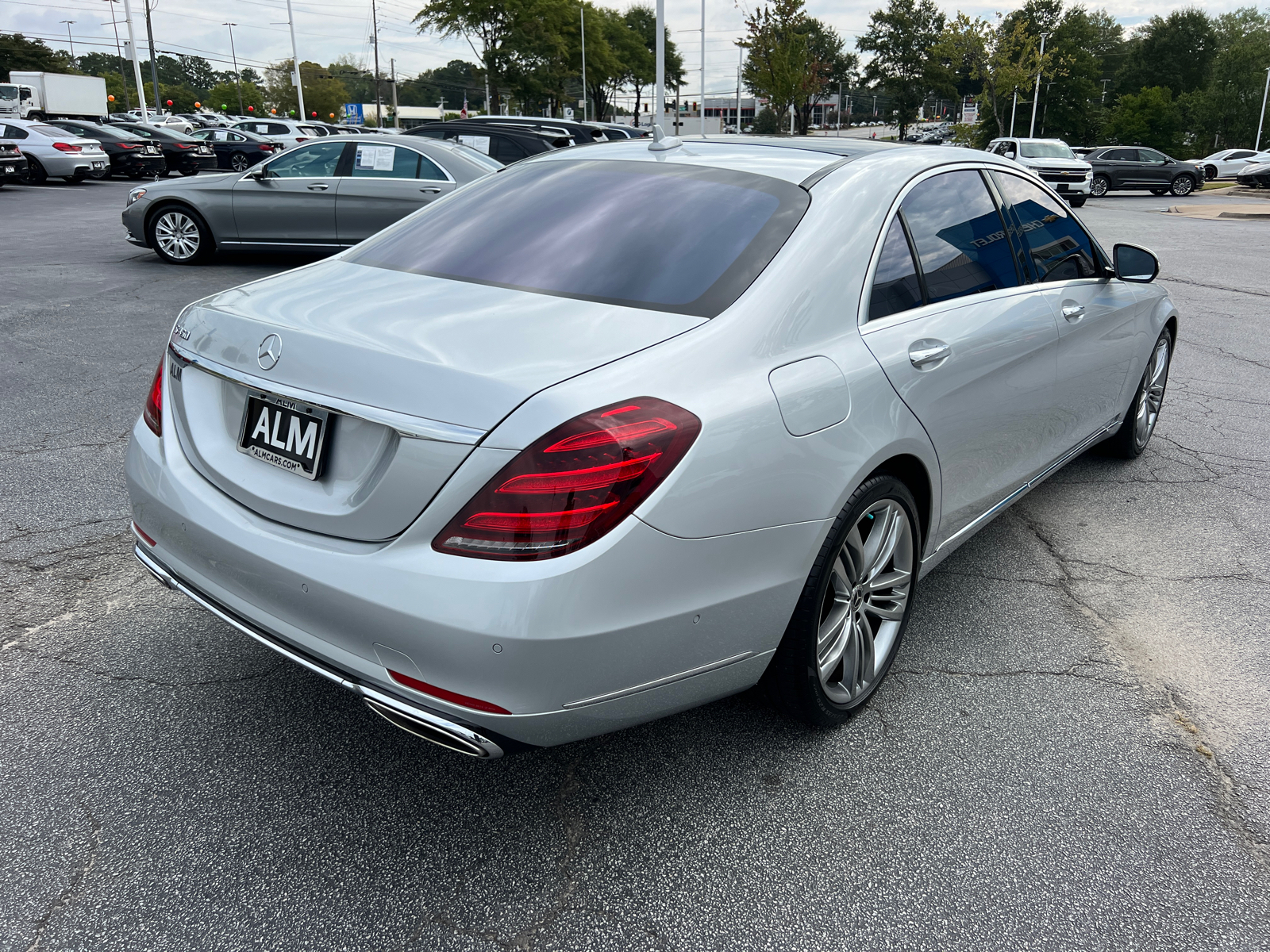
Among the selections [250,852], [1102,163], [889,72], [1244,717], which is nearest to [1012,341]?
[1244,717]

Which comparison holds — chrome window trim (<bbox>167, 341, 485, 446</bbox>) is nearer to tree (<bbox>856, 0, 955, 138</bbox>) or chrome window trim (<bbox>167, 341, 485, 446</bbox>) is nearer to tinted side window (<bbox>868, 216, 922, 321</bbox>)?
Result: tinted side window (<bbox>868, 216, 922, 321</bbox>)

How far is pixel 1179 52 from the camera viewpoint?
3004 inches

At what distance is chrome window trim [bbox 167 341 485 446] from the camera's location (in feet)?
6.43

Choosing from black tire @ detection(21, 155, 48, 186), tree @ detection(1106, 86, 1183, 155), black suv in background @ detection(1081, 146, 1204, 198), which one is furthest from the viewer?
tree @ detection(1106, 86, 1183, 155)

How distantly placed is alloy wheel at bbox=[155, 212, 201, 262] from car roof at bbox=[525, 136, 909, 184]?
31.3 ft

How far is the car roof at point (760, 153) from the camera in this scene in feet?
9.67

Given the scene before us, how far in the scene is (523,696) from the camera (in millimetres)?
1967

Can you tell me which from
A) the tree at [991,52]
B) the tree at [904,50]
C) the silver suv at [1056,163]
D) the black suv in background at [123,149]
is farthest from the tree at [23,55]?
the tree at [904,50]

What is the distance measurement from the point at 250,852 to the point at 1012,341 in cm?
280

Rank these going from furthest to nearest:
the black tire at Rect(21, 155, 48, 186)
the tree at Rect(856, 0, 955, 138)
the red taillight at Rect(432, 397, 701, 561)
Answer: the tree at Rect(856, 0, 955, 138) < the black tire at Rect(21, 155, 48, 186) < the red taillight at Rect(432, 397, 701, 561)

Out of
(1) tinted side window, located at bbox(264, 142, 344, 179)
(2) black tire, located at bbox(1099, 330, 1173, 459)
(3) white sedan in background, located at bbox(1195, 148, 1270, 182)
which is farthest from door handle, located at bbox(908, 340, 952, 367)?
(3) white sedan in background, located at bbox(1195, 148, 1270, 182)

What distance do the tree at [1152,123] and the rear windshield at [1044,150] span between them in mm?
36563

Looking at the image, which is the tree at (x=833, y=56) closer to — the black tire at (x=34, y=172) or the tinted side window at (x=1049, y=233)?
the black tire at (x=34, y=172)

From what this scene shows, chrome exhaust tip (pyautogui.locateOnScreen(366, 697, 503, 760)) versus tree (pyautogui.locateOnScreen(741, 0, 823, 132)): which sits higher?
tree (pyautogui.locateOnScreen(741, 0, 823, 132))
